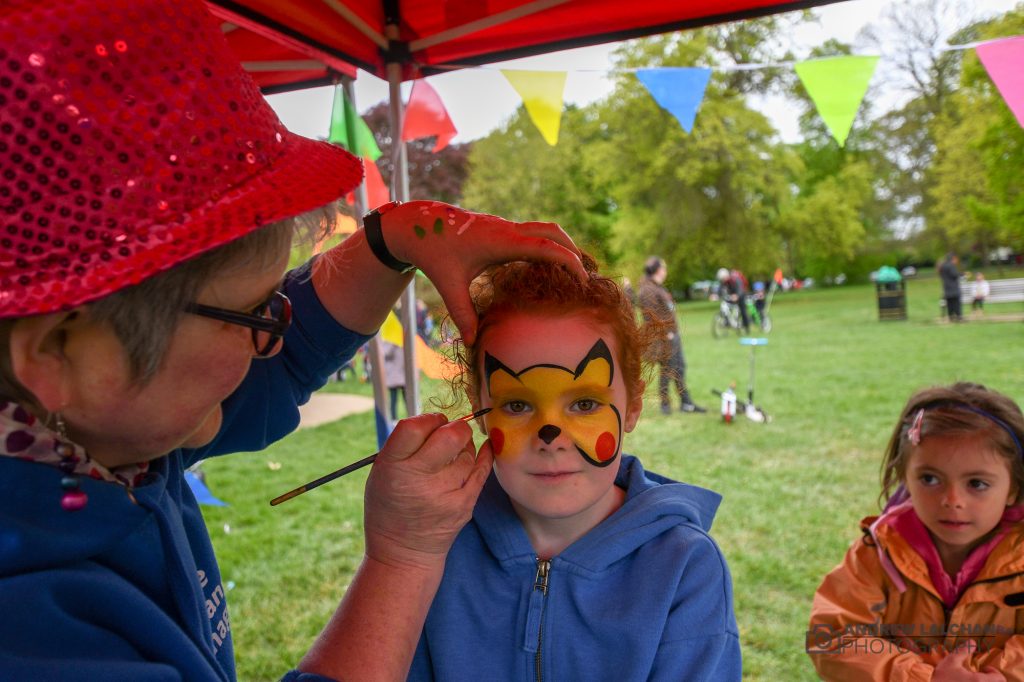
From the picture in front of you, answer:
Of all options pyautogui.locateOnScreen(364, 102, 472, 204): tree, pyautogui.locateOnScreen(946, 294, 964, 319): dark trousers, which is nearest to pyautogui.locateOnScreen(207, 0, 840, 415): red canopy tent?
pyautogui.locateOnScreen(364, 102, 472, 204): tree

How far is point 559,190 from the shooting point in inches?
1076

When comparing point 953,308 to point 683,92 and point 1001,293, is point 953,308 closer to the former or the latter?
point 1001,293

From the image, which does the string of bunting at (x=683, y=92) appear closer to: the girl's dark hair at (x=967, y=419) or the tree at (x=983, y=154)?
the girl's dark hair at (x=967, y=419)

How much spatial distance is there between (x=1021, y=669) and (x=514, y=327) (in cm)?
154

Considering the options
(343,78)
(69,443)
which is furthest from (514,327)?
(343,78)

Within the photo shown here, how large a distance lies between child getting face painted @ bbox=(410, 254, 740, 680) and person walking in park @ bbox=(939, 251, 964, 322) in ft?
51.4

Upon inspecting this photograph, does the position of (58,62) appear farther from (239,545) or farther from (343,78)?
(239,545)

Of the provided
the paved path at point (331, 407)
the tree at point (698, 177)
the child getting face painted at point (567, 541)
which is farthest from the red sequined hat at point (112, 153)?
the tree at point (698, 177)

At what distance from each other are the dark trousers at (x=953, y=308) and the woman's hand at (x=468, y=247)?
1670 centimetres

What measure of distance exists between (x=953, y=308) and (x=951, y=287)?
0.57 m

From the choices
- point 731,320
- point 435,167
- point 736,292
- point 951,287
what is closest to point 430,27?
point 736,292

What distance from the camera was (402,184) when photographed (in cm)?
290

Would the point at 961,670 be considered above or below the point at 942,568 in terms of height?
below

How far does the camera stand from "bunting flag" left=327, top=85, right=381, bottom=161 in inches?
122
